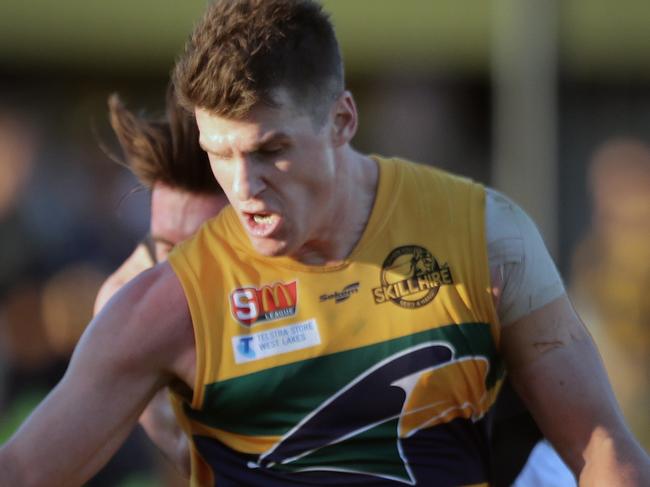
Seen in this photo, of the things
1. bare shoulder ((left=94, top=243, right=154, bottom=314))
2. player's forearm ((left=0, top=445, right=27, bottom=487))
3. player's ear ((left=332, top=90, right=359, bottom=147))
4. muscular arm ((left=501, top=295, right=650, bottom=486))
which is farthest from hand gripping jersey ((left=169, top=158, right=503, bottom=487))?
bare shoulder ((left=94, top=243, right=154, bottom=314))

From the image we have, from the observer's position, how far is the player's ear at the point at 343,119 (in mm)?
3152

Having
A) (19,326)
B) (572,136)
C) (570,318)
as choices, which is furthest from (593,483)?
(572,136)

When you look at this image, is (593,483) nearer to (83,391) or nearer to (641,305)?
(83,391)

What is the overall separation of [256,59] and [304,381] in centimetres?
83

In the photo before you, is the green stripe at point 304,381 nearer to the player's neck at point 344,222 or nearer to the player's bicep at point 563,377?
the player's bicep at point 563,377

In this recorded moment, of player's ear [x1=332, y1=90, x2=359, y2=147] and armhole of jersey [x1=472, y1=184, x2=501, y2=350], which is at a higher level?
player's ear [x1=332, y1=90, x2=359, y2=147]

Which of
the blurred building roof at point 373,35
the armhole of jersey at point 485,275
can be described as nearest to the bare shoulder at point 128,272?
the armhole of jersey at point 485,275

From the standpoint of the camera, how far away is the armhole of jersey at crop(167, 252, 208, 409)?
3076 mm

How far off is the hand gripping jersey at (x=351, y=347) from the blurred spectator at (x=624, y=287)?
4904mm

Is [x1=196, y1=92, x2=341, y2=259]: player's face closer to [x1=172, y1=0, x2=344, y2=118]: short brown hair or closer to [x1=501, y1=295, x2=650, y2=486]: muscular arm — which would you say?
[x1=172, y1=0, x2=344, y2=118]: short brown hair

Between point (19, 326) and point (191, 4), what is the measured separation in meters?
3.38

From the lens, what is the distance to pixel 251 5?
3.01 m

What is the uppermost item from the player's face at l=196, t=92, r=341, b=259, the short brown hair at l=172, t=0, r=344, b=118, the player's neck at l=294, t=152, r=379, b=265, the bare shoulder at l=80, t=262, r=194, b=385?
the short brown hair at l=172, t=0, r=344, b=118

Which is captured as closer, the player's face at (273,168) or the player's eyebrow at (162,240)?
the player's face at (273,168)
